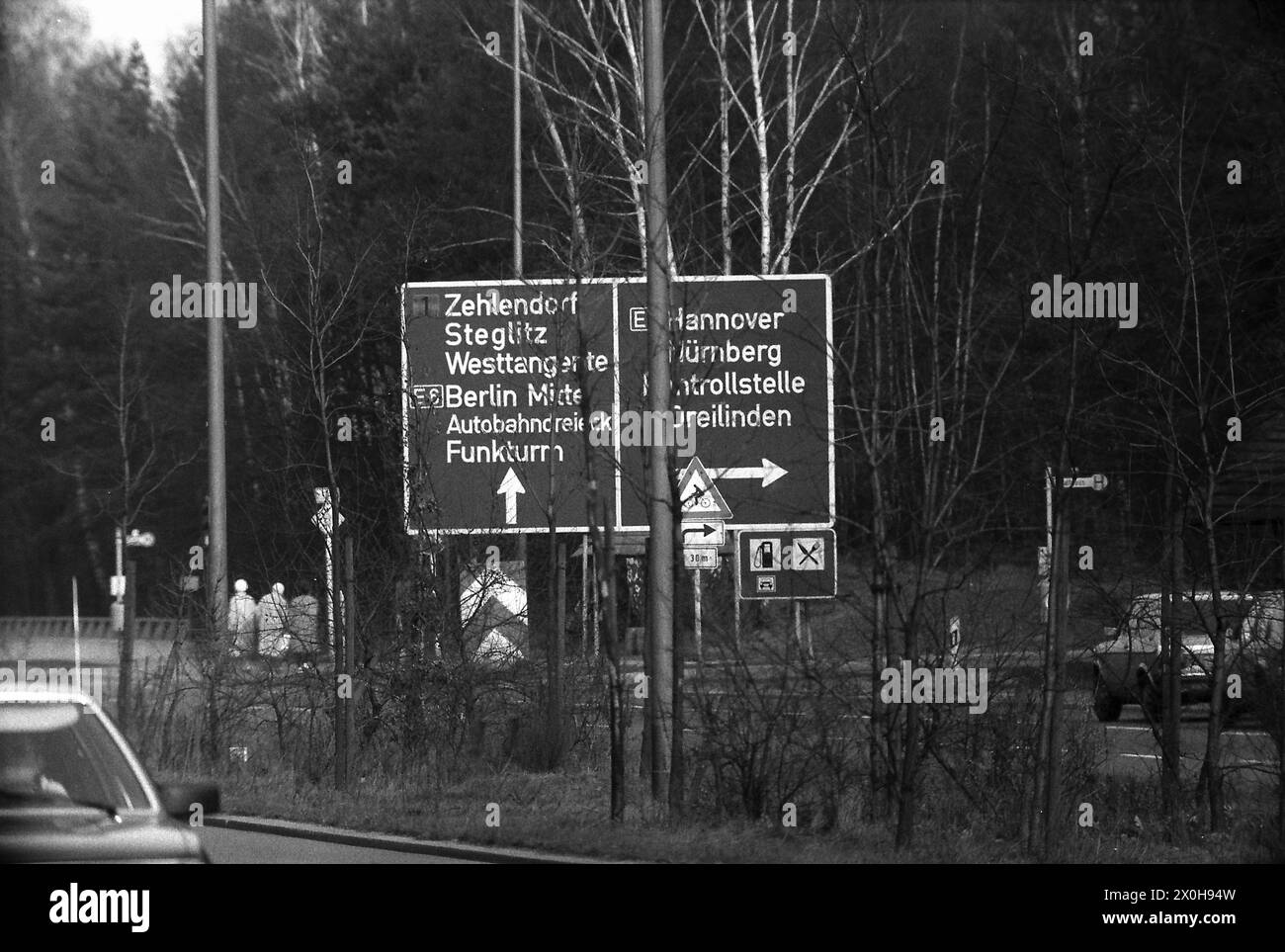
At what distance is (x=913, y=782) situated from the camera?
38.1 feet

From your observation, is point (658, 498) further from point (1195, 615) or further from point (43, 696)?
point (43, 696)

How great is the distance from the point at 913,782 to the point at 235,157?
122 feet

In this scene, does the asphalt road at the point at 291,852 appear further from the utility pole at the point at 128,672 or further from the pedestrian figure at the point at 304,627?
the utility pole at the point at 128,672

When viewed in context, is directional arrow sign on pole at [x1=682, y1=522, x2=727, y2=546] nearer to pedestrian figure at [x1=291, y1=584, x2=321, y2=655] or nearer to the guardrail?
pedestrian figure at [x1=291, y1=584, x2=321, y2=655]

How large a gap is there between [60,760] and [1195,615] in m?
9.66

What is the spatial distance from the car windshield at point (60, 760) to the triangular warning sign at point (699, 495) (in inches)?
283

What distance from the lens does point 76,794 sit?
644 cm

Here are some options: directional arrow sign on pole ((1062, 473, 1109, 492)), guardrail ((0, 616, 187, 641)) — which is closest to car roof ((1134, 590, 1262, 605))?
directional arrow sign on pole ((1062, 473, 1109, 492))

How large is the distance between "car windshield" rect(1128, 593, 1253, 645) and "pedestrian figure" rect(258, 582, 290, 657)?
7602 millimetres

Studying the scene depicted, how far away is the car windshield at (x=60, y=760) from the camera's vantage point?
20.8 ft

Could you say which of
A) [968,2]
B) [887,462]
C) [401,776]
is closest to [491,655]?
[401,776]

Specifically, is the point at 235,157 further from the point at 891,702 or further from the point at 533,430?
the point at 891,702

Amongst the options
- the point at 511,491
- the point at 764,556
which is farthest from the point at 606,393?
the point at 764,556
